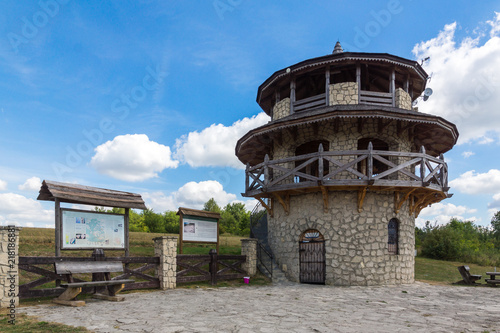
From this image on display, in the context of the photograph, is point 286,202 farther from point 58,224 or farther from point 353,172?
point 58,224

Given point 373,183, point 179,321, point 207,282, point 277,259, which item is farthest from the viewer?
point 277,259

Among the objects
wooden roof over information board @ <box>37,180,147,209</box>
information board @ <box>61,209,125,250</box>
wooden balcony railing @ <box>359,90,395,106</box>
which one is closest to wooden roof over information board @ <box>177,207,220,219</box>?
wooden roof over information board @ <box>37,180,147,209</box>

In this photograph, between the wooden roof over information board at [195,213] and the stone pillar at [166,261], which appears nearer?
the stone pillar at [166,261]

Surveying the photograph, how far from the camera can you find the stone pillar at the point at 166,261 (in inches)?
477

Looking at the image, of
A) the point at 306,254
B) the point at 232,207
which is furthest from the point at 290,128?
the point at 232,207

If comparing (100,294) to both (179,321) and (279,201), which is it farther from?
(279,201)

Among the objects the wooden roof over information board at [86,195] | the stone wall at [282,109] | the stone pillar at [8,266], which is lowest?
the stone pillar at [8,266]

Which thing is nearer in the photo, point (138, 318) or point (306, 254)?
point (138, 318)

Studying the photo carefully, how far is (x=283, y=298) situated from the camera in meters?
10.5

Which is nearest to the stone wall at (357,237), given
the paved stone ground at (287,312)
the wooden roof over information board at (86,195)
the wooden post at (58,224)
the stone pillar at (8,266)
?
the paved stone ground at (287,312)

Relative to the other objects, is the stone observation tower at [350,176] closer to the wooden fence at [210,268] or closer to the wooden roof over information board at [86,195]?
the wooden fence at [210,268]

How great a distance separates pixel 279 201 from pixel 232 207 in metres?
53.8

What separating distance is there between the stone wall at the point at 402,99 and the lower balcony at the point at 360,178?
2.25m

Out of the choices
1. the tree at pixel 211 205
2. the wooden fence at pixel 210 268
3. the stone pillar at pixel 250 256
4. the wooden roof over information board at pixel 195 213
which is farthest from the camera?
the tree at pixel 211 205
